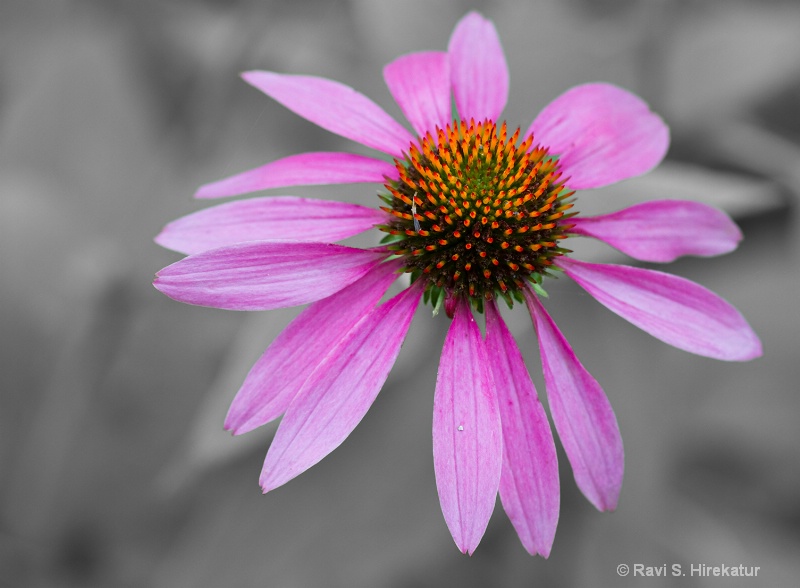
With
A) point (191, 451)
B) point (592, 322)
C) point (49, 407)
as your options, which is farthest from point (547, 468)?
point (49, 407)

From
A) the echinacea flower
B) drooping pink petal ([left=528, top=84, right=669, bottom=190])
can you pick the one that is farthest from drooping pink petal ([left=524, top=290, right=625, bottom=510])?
drooping pink petal ([left=528, top=84, right=669, bottom=190])

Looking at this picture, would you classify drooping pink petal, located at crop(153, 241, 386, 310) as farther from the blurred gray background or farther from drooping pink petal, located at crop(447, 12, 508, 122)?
drooping pink petal, located at crop(447, 12, 508, 122)

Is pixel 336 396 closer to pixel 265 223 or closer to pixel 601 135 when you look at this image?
pixel 265 223

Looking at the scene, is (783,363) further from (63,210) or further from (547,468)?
(63,210)

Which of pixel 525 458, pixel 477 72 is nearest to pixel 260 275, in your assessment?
pixel 525 458

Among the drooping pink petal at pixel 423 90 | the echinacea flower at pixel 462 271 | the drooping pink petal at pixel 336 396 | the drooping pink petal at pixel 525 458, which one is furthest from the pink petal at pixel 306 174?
the drooping pink petal at pixel 525 458

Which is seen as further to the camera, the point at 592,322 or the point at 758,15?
the point at 758,15

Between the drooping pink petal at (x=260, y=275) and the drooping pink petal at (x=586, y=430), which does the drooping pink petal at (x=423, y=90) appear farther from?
the drooping pink petal at (x=586, y=430)
